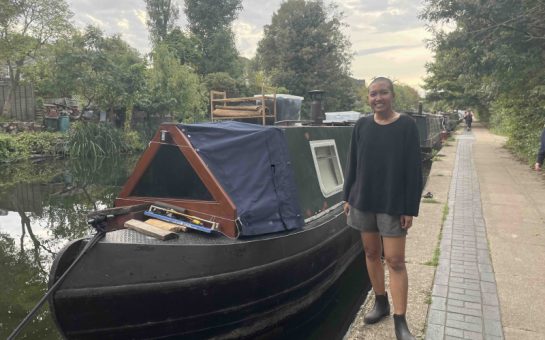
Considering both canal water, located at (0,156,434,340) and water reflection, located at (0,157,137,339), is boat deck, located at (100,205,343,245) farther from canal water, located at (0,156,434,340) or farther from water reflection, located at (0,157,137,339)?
water reflection, located at (0,157,137,339)

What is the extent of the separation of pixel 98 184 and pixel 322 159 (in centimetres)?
1060

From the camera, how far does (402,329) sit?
3090 millimetres

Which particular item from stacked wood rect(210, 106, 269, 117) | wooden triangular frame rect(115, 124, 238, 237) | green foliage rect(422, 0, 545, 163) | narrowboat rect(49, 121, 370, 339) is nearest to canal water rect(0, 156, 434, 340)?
narrowboat rect(49, 121, 370, 339)

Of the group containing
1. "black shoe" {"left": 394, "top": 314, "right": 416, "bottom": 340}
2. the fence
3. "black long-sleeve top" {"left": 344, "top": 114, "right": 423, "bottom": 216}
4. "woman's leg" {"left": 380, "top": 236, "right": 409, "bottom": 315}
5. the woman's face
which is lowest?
"black shoe" {"left": 394, "top": 314, "right": 416, "bottom": 340}

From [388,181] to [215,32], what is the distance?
3650 cm

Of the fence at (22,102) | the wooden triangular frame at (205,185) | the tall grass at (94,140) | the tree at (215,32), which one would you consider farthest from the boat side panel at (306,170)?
the tree at (215,32)

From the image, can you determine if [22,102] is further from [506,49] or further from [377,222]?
[377,222]

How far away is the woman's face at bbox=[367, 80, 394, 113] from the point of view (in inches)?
116

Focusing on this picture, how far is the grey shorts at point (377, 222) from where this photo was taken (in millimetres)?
2963

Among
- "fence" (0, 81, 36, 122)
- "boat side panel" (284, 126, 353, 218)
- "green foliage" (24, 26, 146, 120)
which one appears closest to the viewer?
"boat side panel" (284, 126, 353, 218)

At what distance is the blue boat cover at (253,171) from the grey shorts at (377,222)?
109 cm

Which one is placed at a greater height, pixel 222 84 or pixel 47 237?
pixel 222 84

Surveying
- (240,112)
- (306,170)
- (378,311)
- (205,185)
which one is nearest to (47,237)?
(240,112)

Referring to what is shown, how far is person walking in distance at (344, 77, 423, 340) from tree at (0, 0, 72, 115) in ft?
73.0
